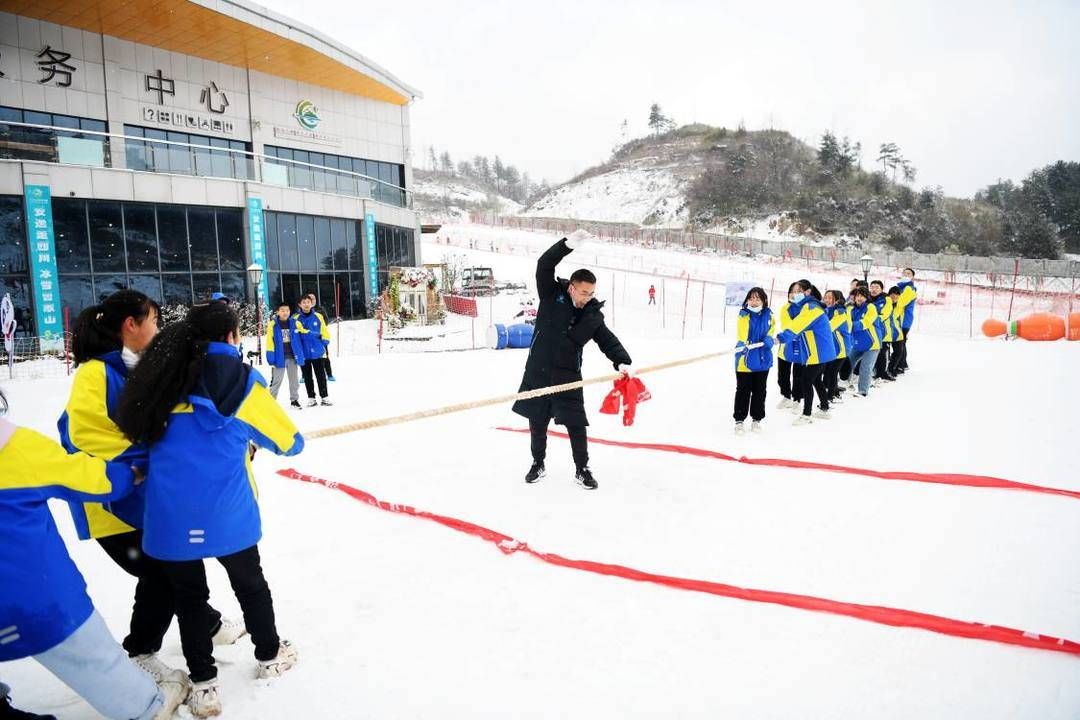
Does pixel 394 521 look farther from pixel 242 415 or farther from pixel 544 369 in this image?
pixel 242 415

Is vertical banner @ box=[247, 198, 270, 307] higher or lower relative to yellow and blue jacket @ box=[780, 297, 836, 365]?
higher

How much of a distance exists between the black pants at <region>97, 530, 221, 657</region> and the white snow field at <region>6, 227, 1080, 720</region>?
247 millimetres

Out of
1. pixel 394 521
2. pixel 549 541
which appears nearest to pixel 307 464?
pixel 394 521

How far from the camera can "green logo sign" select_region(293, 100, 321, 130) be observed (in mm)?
25188

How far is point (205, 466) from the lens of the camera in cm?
237

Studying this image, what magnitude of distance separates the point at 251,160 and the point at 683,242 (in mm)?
38893

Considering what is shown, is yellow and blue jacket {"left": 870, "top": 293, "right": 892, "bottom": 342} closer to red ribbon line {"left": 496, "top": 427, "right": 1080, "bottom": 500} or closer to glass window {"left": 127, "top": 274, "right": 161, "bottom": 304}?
red ribbon line {"left": 496, "top": 427, "right": 1080, "bottom": 500}

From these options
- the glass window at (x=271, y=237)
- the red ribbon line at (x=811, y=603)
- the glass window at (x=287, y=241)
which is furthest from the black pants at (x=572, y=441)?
the glass window at (x=287, y=241)

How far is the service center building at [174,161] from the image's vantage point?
1723 cm

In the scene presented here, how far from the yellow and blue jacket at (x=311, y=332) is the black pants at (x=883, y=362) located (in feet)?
29.2

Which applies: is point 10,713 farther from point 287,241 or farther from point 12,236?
point 287,241

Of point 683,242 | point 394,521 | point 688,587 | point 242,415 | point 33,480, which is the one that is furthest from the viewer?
point 683,242

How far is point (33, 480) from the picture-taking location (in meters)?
1.93

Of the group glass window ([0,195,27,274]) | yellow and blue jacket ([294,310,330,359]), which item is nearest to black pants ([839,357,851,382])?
yellow and blue jacket ([294,310,330,359])
